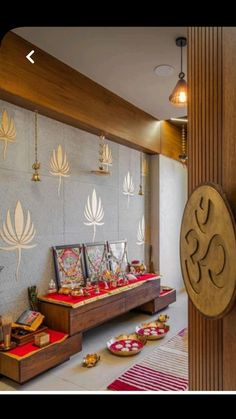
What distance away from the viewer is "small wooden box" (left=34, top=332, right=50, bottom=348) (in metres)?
2.30

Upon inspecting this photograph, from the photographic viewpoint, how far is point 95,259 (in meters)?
3.49

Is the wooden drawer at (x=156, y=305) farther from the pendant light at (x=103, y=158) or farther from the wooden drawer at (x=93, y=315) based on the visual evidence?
the pendant light at (x=103, y=158)

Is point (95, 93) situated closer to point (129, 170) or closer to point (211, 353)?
point (129, 170)

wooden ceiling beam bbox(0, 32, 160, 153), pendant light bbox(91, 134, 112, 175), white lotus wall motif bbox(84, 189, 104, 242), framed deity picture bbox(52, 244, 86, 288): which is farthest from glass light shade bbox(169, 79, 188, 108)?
framed deity picture bbox(52, 244, 86, 288)

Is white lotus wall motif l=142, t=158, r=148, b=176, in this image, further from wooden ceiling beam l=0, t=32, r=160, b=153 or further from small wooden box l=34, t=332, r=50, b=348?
small wooden box l=34, t=332, r=50, b=348

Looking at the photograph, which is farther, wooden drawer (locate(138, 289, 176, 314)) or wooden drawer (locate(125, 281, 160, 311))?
wooden drawer (locate(138, 289, 176, 314))

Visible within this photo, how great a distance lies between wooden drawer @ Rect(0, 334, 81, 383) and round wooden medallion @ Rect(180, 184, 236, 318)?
1.56 m

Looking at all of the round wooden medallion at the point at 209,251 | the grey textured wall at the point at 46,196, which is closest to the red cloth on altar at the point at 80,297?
the grey textured wall at the point at 46,196

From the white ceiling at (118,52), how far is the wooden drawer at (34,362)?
2.33 metres

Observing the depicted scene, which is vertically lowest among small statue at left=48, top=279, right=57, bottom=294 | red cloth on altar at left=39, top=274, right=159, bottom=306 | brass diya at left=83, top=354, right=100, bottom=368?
brass diya at left=83, top=354, right=100, bottom=368

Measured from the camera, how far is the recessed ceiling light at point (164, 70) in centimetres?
284

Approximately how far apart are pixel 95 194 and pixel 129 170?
0.91m
